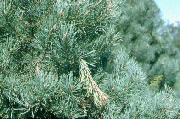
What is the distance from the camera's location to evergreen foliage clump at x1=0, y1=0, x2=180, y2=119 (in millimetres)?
1257

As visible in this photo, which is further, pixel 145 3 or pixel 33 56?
pixel 145 3

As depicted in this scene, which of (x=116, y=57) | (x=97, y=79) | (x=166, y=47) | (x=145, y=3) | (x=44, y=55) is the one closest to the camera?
(x=44, y=55)

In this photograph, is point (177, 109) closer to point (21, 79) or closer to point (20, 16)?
point (21, 79)

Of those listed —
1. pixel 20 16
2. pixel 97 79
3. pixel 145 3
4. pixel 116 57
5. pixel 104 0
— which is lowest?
pixel 97 79

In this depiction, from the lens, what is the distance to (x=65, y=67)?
1.47m

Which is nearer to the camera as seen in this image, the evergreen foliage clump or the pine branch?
the evergreen foliage clump

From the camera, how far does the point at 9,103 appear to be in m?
1.29

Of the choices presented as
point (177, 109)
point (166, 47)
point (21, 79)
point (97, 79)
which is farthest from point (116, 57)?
point (166, 47)

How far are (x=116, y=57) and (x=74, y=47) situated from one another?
66 cm

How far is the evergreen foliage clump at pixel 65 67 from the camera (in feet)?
4.12

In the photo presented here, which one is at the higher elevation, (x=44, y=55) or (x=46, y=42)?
(x=46, y=42)

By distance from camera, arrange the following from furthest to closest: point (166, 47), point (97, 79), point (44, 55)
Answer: point (166, 47)
point (97, 79)
point (44, 55)

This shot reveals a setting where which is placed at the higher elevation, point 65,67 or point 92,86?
point 65,67

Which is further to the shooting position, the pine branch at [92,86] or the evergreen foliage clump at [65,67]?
the pine branch at [92,86]
